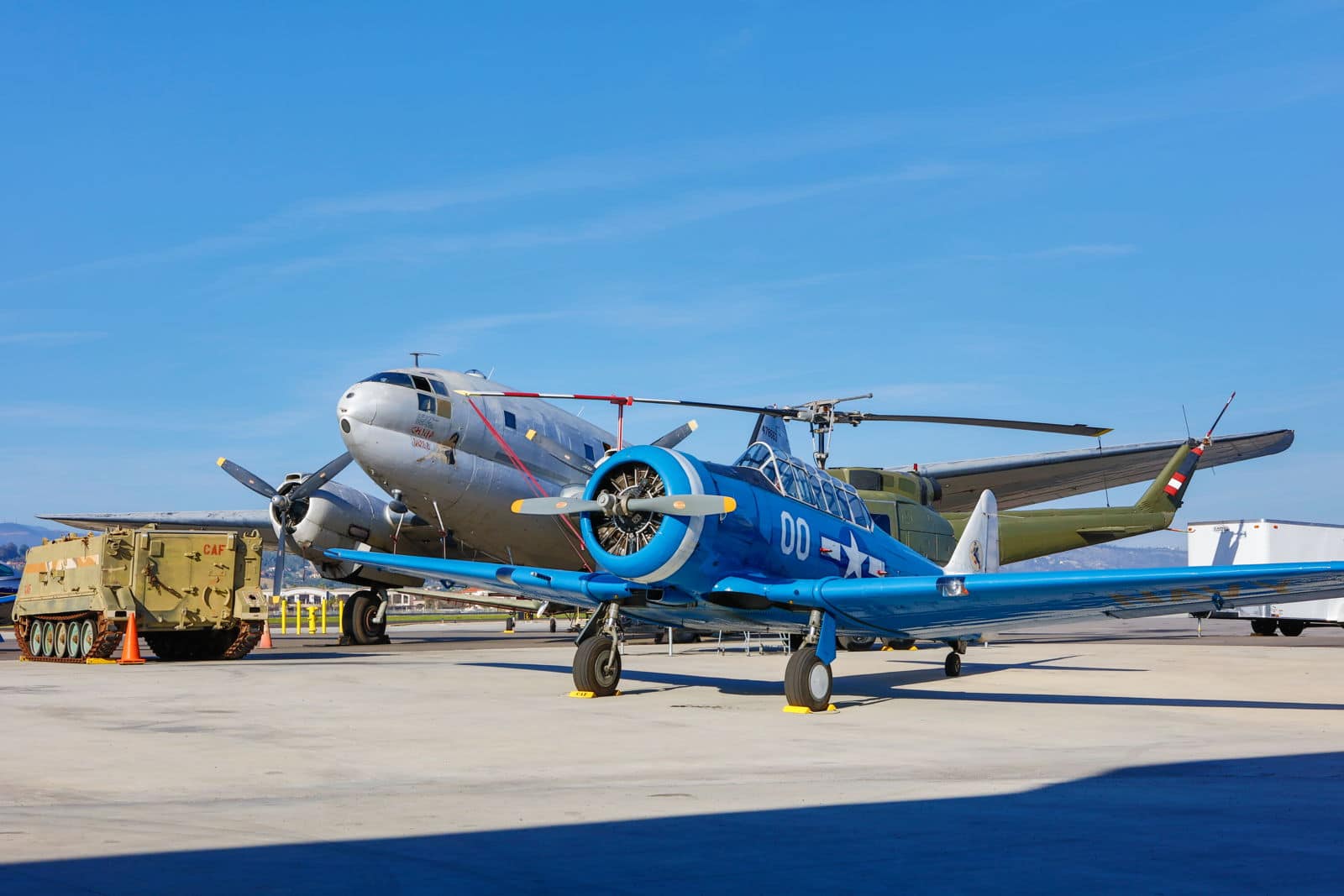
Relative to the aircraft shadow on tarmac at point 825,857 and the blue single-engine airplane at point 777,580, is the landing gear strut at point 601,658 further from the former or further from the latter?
the aircraft shadow on tarmac at point 825,857

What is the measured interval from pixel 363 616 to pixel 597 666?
15216 millimetres

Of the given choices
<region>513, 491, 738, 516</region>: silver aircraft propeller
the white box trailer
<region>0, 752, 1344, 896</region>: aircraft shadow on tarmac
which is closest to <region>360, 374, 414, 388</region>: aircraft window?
<region>513, 491, 738, 516</region>: silver aircraft propeller

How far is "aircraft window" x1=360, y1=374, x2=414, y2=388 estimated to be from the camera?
22016 millimetres

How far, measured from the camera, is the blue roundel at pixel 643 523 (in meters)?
12.3

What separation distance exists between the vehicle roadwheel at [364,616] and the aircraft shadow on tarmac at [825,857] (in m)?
21.7

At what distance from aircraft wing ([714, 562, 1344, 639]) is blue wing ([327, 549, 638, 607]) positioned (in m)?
1.56

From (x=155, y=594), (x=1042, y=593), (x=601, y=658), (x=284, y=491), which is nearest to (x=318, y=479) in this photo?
(x=284, y=491)

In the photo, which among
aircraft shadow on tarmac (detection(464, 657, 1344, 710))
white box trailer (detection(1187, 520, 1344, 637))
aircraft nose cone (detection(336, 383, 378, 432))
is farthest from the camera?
white box trailer (detection(1187, 520, 1344, 637))

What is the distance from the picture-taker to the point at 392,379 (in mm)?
22062

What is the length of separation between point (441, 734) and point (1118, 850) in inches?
241

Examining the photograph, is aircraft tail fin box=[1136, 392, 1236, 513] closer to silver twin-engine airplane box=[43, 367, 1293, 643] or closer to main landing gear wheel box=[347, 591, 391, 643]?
silver twin-engine airplane box=[43, 367, 1293, 643]

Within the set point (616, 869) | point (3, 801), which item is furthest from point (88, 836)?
point (616, 869)

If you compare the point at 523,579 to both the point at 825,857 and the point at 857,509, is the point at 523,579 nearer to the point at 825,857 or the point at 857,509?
the point at 857,509

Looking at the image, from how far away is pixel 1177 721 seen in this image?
36.9ft
